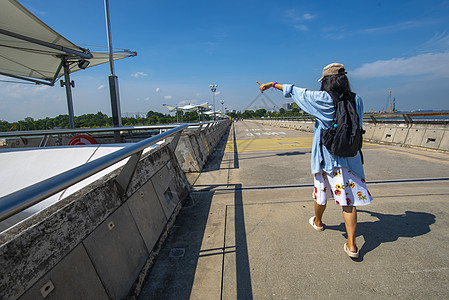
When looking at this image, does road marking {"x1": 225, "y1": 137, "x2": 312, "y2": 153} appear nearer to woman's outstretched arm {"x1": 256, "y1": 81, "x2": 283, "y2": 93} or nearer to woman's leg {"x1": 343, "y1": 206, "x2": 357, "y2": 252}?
woman's outstretched arm {"x1": 256, "y1": 81, "x2": 283, "y2": 93}

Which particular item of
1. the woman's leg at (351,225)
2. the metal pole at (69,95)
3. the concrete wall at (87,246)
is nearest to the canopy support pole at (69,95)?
the metal pole at (69,95)

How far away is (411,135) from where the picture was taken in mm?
9039

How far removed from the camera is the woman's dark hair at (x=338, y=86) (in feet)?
7.77

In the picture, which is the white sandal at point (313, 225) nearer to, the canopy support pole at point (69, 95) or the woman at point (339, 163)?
the woman at point (339, 163)

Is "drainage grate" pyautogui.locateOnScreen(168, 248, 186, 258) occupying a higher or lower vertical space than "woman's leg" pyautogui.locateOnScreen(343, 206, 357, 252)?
lower

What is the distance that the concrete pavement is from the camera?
2.01 metres

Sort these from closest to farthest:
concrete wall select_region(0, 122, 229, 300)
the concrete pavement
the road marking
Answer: concrete wall select_region(0, 122, 229, 300), the concrete pavement, the road marking

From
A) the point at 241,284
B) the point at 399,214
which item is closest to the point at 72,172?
the point at 241,284

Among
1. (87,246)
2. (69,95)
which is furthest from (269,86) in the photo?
(69,95)

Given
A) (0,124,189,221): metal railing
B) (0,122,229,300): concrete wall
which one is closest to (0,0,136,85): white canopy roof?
(0,122,229,300): concrete wall

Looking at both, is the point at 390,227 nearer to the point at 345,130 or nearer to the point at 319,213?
the point at 319,213

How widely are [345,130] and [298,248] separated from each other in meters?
1.44

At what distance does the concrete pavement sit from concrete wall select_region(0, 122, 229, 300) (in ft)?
1.16

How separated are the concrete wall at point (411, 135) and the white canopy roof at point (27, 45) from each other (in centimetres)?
1347
